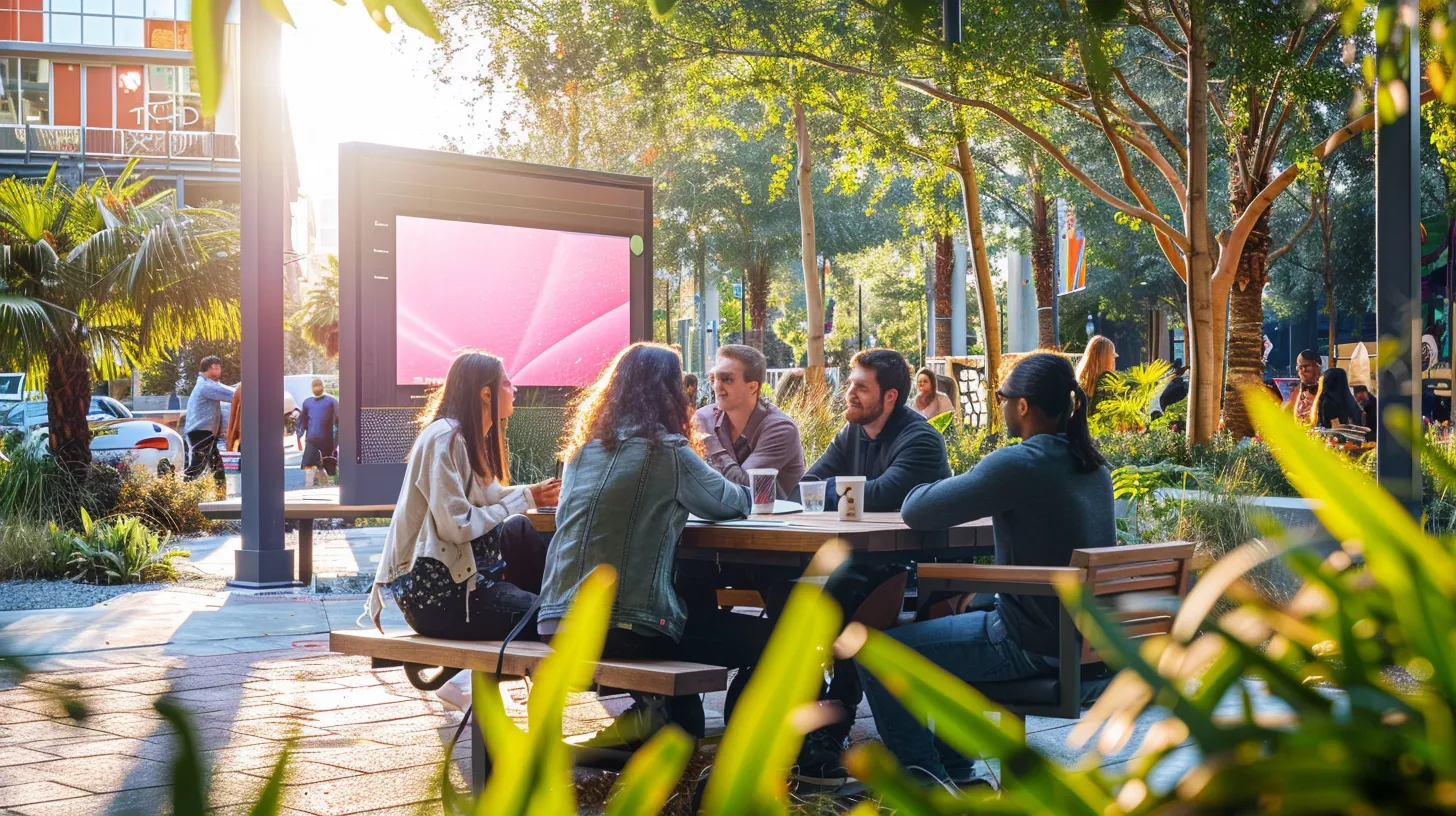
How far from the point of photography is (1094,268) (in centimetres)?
4422

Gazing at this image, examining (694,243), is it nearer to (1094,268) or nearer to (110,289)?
(1094,268)

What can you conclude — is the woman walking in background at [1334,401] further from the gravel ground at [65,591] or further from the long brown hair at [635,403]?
the long brown hair at [635,403]

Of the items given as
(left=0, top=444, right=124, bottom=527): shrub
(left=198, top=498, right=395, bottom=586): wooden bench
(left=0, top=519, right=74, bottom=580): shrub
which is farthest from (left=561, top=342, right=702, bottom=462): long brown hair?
(left=0, top=444, right=124, bottom=527): shrub

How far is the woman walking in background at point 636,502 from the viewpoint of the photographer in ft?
15.6

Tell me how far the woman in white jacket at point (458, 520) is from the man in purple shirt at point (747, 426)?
1.54 meters

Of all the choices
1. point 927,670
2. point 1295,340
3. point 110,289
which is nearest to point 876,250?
point 1295,340

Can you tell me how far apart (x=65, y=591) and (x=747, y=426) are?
5249 millimetres

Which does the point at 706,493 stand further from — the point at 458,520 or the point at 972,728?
the point at 972,728

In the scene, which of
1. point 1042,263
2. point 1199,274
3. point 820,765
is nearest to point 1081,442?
point 820,765

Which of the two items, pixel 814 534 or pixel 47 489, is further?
pixel 47 489

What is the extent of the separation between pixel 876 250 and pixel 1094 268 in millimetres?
6444

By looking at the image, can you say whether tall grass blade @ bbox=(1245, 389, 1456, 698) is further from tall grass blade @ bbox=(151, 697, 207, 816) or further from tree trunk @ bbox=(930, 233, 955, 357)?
tree trunk @ bbox=(930, 233, 955, 357)

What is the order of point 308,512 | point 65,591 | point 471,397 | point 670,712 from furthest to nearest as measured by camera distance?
point 308,512 < point 65,591 < point 471,397 < point 670,712

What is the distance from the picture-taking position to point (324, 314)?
1606 inches
